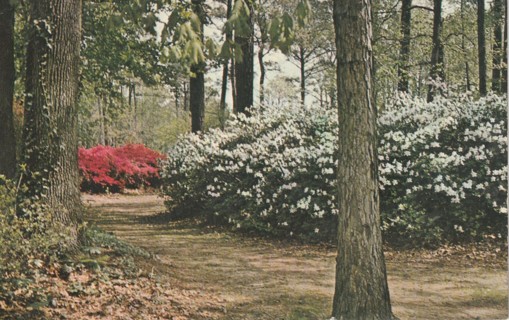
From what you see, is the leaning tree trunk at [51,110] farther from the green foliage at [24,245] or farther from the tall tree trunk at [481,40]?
the tall tree trunk at [481,40]

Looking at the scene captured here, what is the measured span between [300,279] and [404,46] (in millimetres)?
3580

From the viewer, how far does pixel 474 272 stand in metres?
4.30

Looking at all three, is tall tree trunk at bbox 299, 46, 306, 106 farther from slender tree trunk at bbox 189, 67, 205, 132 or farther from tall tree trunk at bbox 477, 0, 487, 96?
slender tree trunk at bbox 189, 67, 205, 132

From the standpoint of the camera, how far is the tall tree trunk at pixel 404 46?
641 centimetres

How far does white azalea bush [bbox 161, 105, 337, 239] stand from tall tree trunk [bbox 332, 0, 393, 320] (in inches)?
98.8

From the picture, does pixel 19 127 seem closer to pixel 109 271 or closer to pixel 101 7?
pixel 101 7

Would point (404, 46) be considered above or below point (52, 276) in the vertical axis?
above

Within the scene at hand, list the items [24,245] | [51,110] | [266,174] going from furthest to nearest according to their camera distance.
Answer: [266,174] → [51,110] → [24,245]

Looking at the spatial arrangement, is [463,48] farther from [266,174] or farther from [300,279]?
[266,174]

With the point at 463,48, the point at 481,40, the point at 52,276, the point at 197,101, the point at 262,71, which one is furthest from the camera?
the point at 197,101

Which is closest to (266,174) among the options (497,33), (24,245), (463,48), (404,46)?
(404,46)

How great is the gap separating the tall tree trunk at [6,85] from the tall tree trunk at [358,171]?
3.88m

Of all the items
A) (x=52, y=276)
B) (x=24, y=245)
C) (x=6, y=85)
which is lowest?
(x=52, y=276)

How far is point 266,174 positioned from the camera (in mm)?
6668
